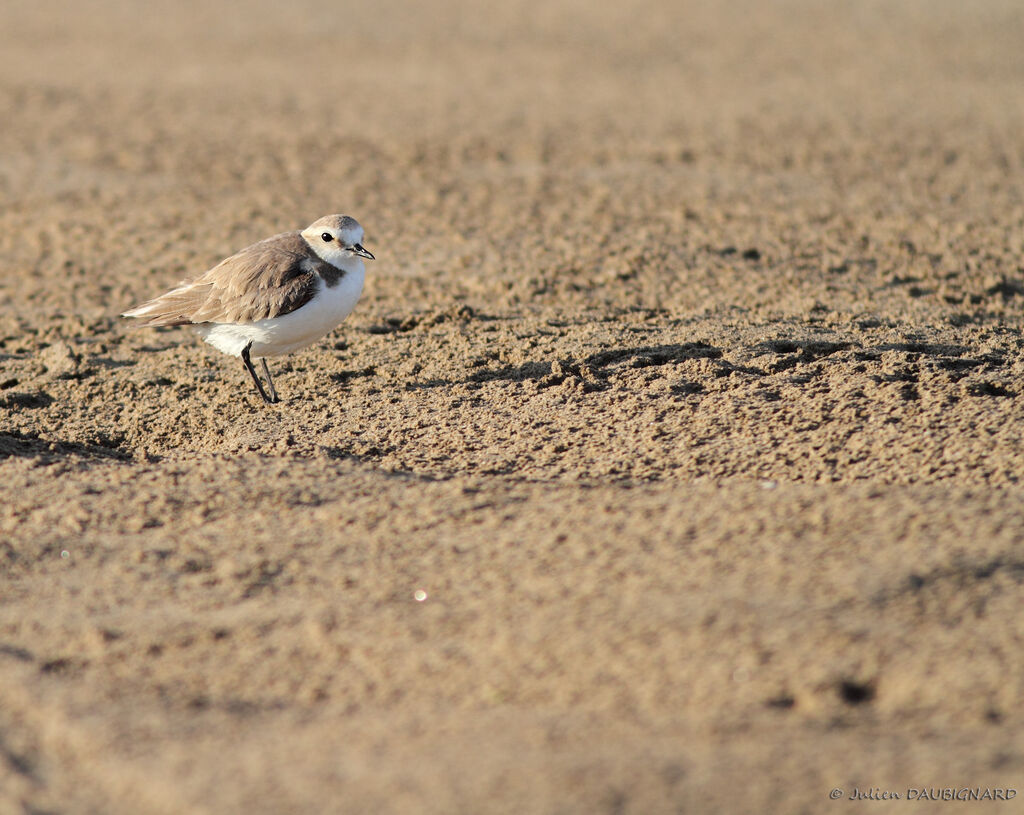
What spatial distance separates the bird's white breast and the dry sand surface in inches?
12.4

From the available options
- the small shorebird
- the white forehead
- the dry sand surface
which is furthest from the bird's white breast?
the dry sand surface

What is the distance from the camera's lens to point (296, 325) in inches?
231

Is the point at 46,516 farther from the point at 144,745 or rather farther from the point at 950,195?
the point at 950,195

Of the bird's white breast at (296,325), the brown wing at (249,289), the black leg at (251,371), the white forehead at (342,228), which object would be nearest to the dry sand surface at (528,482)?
the black leg at (251,371)

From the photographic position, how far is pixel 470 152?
450 inches

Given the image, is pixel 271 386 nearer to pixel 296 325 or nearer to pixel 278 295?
pixel 296 325

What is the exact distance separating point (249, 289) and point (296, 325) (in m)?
0.34

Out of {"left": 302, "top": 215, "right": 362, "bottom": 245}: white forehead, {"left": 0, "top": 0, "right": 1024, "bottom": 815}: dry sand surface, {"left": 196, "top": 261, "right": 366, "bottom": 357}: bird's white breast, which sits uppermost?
{"left": 302, "top": 215, "right": 362, "bottom": 245}: white forehead

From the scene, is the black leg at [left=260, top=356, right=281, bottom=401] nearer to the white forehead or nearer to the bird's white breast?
the bird's white breast

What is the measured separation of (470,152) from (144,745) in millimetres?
8964

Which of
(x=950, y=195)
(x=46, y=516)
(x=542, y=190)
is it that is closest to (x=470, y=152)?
(x=542, y=190)

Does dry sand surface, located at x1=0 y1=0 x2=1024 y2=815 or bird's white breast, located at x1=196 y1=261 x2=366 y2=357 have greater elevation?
bird's white breast, located at x1=196 y1=261 x2=366 y2=357

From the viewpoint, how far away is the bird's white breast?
585 centimetres

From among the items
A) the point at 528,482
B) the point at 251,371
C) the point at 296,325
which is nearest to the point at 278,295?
the point at 296,325
